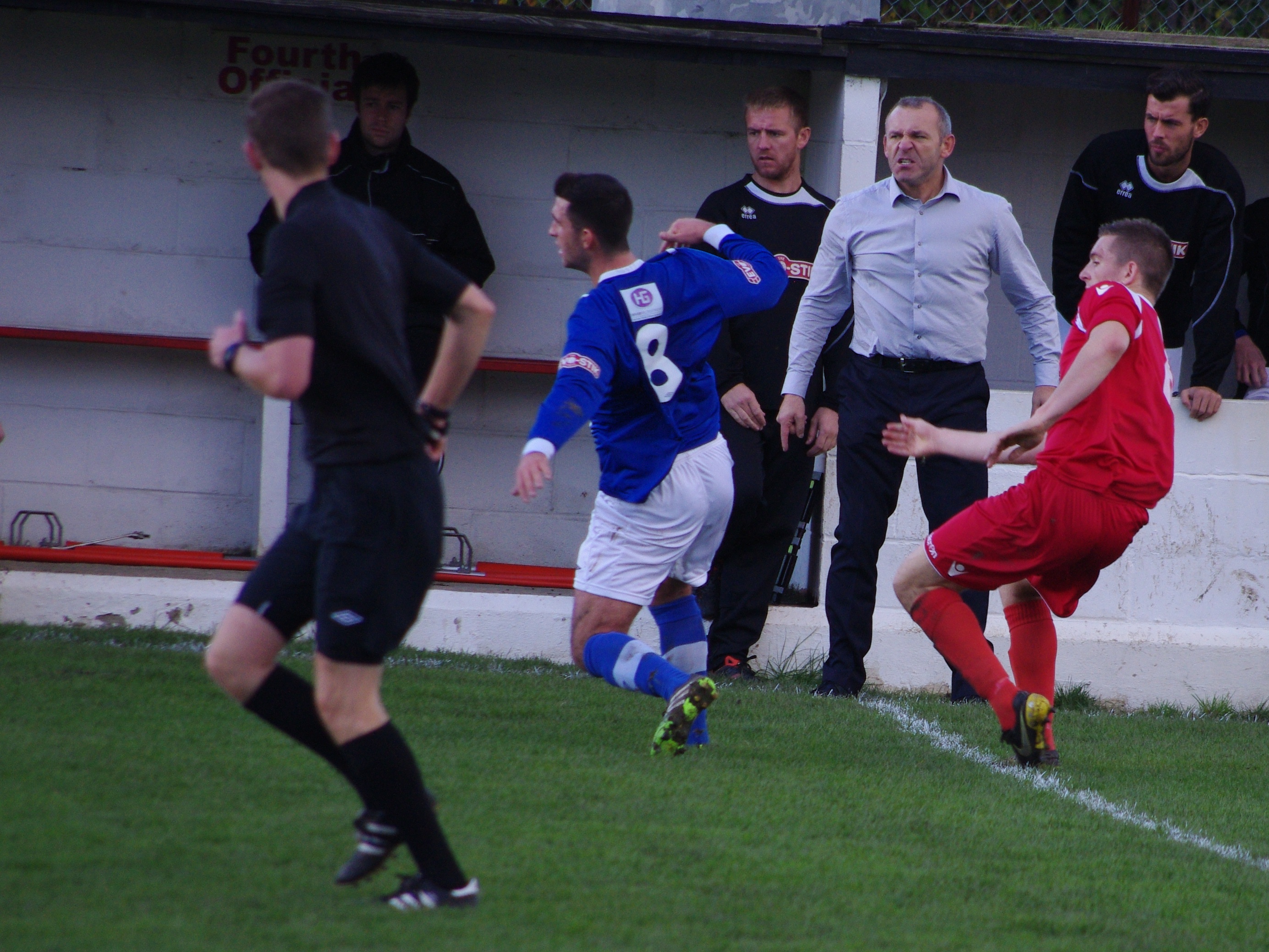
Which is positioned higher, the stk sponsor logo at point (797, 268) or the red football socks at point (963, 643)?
the stk sponsor logo at point (797, 268)

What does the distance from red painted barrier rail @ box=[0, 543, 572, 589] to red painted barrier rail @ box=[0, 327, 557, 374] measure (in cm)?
111

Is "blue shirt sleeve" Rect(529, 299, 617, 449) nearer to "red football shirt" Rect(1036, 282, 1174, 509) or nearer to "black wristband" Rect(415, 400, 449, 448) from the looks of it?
"black wristband" Rect(415, 400, 449, 448)

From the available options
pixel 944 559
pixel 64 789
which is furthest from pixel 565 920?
pixel 944 559

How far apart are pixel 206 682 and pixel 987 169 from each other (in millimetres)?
5309

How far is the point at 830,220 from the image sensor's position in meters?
6.57

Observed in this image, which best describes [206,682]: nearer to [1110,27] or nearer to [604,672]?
[604,672]

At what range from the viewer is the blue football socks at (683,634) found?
5.48 m

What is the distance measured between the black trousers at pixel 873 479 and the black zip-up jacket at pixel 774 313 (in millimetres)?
440

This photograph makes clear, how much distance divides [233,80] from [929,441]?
489cm

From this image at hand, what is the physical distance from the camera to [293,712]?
341 centimetres

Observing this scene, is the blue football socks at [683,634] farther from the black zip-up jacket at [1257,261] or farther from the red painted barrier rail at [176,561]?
the black zip-up jacket at [1257,261]

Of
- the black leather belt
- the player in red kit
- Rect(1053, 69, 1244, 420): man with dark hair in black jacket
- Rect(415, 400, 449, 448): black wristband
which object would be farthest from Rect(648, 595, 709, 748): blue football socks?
Rect(1053, 69, 1244, 420): man with dark hair in black jacket

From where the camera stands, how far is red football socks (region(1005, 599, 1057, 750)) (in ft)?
17.9

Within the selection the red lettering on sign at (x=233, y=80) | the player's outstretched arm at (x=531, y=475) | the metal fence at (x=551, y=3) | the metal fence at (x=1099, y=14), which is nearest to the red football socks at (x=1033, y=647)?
the player's outstretched arm at (x=531, y=475)
